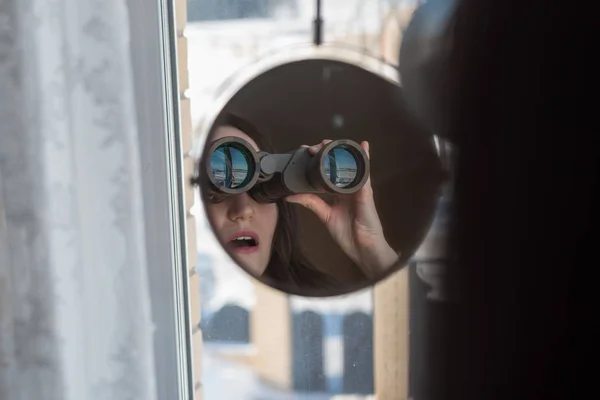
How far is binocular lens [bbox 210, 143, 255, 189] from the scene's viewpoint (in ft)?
2.48

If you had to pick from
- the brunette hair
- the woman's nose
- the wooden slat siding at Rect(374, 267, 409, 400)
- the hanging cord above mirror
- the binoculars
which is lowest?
the wooden slat siding at Rect(374, 267, 409, 400)

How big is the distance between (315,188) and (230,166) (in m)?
0.12

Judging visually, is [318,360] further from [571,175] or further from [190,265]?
[571,175]

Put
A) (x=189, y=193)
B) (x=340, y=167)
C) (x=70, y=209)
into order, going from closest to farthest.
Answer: (x=340, y=167) → (x=70, y=209) → (x=189, y=193)

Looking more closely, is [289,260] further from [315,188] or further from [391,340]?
[391,340]

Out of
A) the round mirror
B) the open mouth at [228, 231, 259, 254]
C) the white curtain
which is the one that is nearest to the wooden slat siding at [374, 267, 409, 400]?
the round mirror

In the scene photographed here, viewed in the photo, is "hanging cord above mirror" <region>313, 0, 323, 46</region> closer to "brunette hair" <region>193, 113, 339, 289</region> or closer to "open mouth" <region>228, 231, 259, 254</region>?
"brunette hair" <region>193, 113, 339, 289</region>

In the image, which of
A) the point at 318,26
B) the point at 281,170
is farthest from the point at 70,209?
the point at 318,26

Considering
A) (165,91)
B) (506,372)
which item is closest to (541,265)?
(506,372)

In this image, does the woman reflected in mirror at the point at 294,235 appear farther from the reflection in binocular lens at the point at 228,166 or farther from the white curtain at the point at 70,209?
the white curtain at the point at 70,209

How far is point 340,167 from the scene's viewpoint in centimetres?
75

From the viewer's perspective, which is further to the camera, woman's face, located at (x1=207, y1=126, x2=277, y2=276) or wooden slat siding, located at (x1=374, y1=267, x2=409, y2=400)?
wooden slat siding, located at (x1=374, y1=267, x2=409, y2=400)

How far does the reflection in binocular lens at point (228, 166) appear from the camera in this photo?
0.76 m

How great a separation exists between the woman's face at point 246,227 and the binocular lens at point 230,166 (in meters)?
0.03
